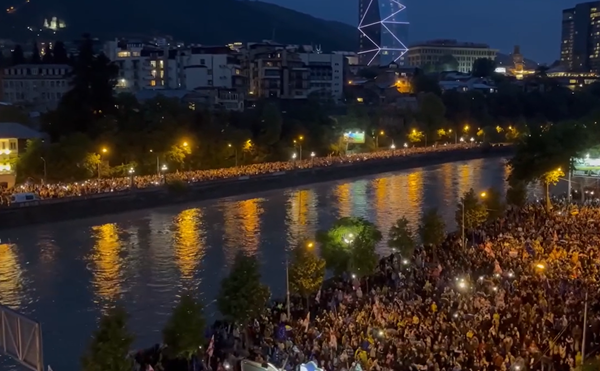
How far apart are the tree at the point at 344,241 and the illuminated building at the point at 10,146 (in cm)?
1450

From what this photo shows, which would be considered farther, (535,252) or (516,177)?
(516,177)

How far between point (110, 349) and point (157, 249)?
942 cm

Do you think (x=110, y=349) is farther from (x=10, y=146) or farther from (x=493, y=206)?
(x=10, y=146)

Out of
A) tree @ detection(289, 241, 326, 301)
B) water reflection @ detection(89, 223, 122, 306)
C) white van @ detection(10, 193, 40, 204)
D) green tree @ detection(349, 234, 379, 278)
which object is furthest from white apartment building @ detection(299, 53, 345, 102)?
tree @ detection(289, 241, 326, 301)

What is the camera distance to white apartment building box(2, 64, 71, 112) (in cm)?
3947

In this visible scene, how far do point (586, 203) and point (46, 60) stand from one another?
Answer: 33867mm

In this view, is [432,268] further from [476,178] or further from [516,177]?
[476,178]

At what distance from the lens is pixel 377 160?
31750 millimetres

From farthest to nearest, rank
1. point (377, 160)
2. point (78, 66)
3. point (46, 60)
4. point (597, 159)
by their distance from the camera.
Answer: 1. point (46, 60)
2. point (377, 160)
3. point (78, 66)
4. point (597, 159)

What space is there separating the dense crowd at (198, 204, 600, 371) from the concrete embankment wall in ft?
35.0

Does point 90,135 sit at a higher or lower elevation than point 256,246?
higher

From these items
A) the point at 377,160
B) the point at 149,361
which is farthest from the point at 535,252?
the point at 377,160

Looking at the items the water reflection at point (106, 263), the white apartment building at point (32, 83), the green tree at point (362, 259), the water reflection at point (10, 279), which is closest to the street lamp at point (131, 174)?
the water reflection at point (106, 263)

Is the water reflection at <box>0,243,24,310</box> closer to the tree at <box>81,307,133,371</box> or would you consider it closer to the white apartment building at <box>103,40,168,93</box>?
the tree at <box>81,307,133,371</box>
